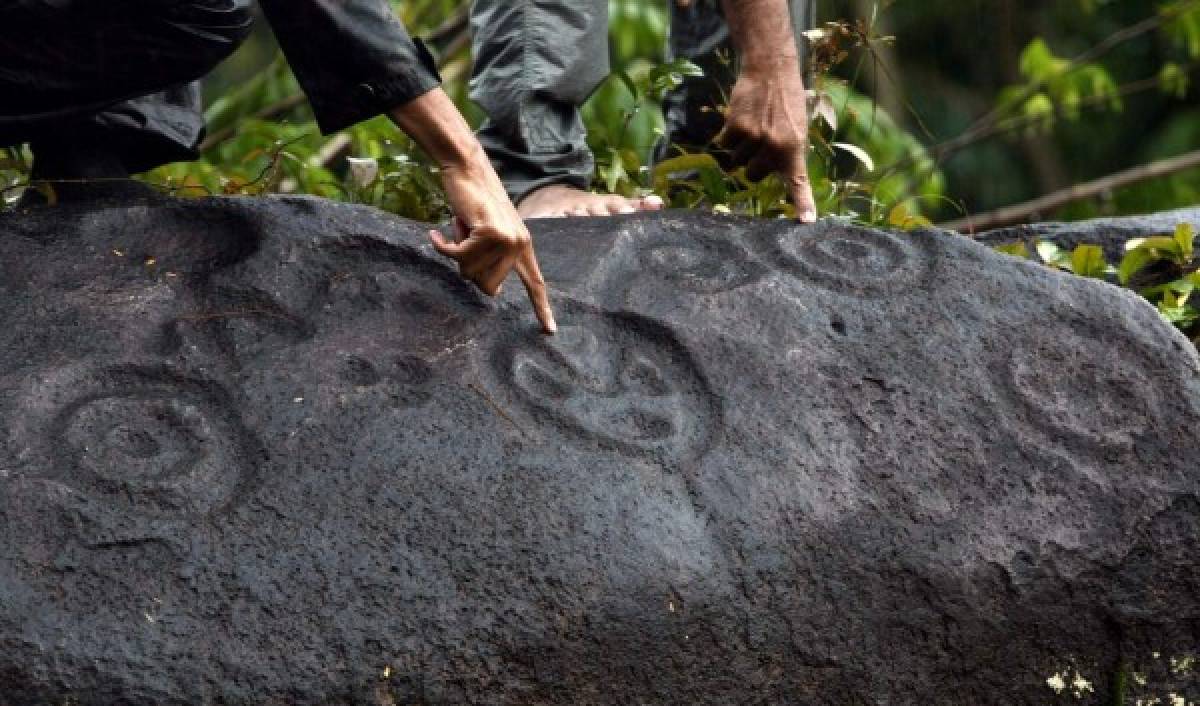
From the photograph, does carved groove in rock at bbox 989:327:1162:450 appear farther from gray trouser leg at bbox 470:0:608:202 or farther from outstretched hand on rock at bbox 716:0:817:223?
gray trouser leg at bbox 470:0:608:202

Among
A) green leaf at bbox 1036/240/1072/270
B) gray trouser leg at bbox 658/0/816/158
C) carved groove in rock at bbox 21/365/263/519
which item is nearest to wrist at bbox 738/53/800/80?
gray trouser leg at bbox 658/0/816/158

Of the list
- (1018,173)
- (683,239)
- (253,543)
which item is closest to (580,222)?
(683,239)

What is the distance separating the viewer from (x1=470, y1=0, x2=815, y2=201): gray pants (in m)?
3.29

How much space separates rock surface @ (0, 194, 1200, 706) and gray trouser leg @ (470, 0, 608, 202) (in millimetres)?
499

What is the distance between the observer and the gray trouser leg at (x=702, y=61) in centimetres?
363

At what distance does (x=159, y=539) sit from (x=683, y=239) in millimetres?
1028

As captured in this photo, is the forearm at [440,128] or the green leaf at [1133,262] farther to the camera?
the green leaf at [1133,262]

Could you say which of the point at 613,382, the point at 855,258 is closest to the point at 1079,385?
the point at 855,258

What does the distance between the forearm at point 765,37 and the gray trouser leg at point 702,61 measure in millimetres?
525

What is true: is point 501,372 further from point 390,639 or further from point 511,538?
point 390,639

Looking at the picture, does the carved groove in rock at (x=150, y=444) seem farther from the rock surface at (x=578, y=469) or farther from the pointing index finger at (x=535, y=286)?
the pointing index finger at (x=535, y=286)

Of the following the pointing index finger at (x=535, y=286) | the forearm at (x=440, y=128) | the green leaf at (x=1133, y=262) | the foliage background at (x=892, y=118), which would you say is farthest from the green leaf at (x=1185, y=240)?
the forearm at (x=440, y=128)

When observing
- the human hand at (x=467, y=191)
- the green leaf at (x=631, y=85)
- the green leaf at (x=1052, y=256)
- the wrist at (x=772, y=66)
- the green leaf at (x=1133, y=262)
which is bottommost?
the green leaf at (x=1052, y=256)

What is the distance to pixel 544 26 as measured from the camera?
3.29 meters
